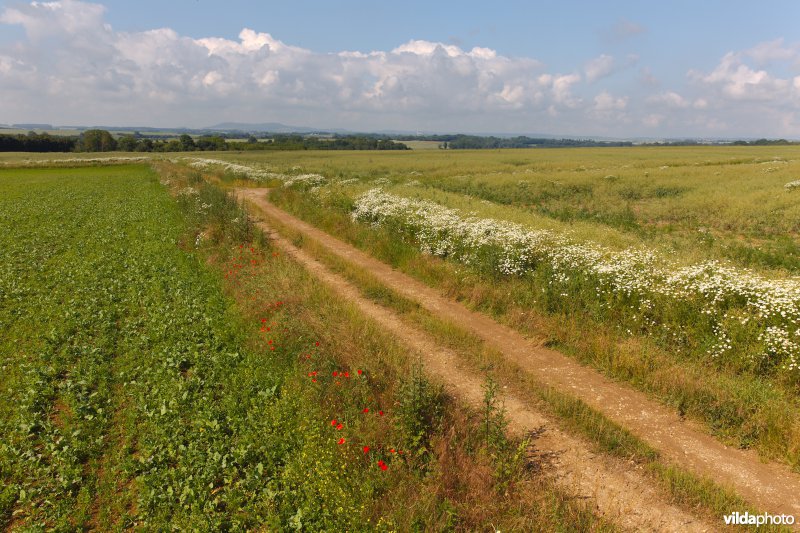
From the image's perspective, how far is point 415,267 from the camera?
1361cm

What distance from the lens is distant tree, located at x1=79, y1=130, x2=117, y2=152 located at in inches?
4840

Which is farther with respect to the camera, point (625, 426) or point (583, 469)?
point (625, 426)

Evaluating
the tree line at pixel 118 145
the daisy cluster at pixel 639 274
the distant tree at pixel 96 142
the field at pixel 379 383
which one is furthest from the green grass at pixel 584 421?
the distant tree at pixel 96 142

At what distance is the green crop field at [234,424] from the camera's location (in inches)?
187

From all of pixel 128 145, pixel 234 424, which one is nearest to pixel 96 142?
pixel 128 145

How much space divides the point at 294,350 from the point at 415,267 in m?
6.24

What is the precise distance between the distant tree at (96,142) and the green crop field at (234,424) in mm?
142318

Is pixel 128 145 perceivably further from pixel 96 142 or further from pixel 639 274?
pixel 639 274

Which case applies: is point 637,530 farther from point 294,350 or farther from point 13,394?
point 13,394

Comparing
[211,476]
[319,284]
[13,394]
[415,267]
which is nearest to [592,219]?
[415,267]

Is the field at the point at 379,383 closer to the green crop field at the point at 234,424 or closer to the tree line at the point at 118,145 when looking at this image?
the green crop field at the point at 234,424

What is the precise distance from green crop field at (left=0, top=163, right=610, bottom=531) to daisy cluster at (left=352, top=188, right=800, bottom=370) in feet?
15.3

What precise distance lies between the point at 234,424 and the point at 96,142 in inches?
6102

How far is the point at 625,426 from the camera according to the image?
6062 mm
